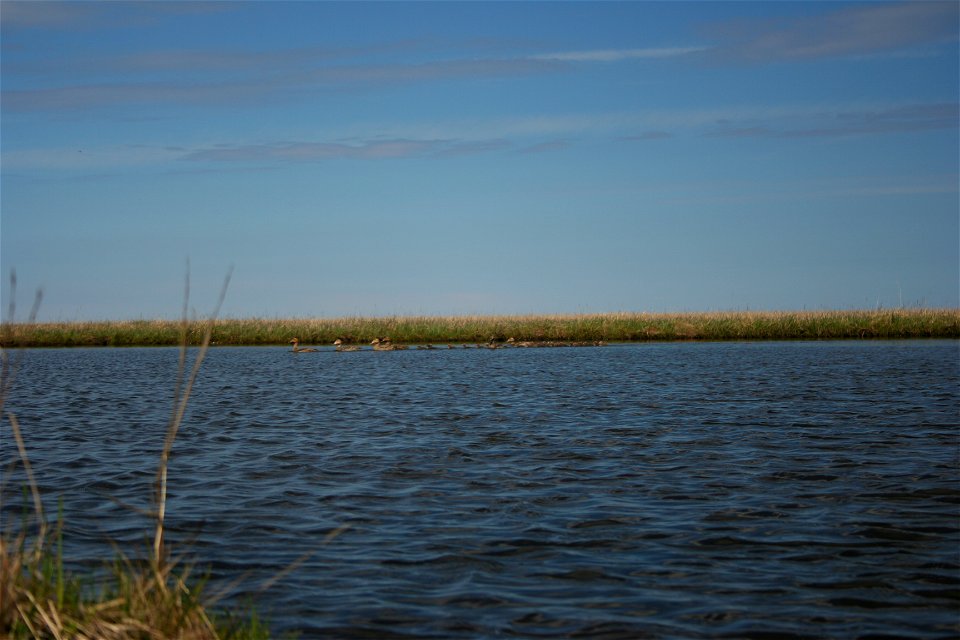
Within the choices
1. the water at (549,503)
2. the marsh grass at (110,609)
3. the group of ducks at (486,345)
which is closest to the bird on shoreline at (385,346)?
the group of ducks at (486,345)

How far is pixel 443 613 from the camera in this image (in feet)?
19.7

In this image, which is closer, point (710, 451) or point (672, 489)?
point (672, 489)

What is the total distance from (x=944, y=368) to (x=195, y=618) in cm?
2696

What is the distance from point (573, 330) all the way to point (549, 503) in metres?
42.8

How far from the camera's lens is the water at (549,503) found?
20.1 ft

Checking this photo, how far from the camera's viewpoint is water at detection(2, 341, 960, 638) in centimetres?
614

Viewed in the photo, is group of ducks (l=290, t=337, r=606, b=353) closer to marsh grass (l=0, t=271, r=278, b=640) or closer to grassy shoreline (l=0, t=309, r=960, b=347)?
grassy shoreline (l=0, t=309, r=960, b=347)

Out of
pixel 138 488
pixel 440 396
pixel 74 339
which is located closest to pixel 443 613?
pixel 138 488

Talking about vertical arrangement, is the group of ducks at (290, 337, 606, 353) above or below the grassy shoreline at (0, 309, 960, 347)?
below

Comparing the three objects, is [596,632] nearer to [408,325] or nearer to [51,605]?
[51,605]

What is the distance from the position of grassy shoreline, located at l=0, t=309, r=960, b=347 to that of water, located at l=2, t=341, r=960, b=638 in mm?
29215

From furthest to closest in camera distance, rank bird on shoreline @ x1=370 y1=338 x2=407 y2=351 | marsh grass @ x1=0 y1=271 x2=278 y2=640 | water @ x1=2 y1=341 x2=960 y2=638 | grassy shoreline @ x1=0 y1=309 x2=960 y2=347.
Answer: grassy shoreline @ x1=0 y1=309 x2=960 y2=347, bird on shoreline @ x1=370 y1=338 x2=407 y2=351, water @ x1=2 y1=341 x2=960 y2=638, marsh grass @ x1=0 y1=271 x2=278 y2=640

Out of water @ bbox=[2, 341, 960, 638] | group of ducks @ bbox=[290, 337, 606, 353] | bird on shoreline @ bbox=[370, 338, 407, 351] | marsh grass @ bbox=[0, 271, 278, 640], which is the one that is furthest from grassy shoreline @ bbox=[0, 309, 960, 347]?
marsh grass @ bbox=[0, 271, 278, 640]

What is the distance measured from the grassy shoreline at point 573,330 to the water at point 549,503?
95.8 ft
